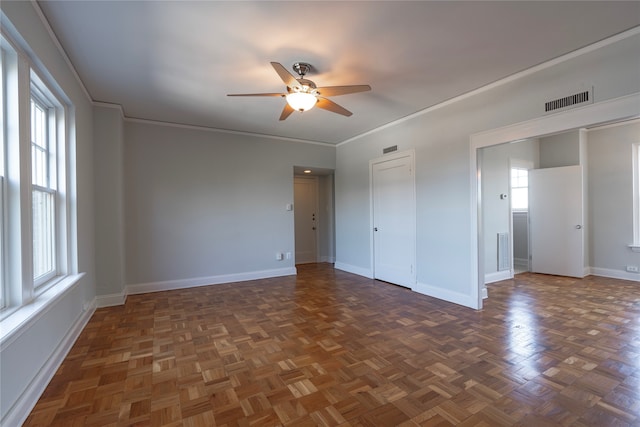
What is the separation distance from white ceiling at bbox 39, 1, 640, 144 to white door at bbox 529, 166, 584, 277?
3.33m

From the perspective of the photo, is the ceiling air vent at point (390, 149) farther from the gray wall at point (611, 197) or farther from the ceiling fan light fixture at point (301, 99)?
the gray wall at point (611, 197)

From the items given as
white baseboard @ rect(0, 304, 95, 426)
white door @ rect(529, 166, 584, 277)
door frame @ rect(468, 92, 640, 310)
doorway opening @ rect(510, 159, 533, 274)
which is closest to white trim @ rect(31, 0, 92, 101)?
white baseboard @ rect(0, 304, 95, 426)

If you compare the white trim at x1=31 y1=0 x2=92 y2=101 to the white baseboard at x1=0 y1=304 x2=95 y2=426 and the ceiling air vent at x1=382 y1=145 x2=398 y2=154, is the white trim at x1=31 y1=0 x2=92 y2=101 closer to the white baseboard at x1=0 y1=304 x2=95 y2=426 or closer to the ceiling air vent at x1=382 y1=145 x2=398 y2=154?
the white baseboard at x1=0 y1=304 x2=95 y2=426

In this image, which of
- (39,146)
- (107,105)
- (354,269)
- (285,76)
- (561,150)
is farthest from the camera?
(354,269)

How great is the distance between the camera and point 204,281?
4.75 meters

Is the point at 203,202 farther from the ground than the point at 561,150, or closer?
closer

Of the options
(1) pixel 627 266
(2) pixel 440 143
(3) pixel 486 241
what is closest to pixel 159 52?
(2) pixel 440 143

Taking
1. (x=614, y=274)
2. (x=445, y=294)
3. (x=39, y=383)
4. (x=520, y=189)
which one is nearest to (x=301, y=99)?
(x=39, y=383)

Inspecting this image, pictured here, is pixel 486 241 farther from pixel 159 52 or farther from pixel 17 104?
pixel 17 104

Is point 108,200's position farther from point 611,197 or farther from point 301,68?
point 611,197

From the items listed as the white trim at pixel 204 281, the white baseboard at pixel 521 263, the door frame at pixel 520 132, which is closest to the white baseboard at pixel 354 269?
the white trim at pixel 204 281

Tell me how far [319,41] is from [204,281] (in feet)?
13.0

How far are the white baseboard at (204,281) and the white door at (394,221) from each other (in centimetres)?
175

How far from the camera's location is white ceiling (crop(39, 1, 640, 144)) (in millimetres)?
2012
